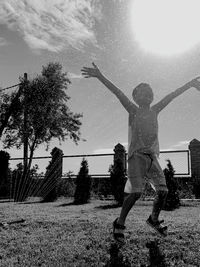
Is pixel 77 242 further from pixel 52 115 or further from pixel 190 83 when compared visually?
pixel 52 115

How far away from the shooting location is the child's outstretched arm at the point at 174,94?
16.0ft

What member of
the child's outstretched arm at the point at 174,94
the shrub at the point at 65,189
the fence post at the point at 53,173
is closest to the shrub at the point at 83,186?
the fence post at the point at 53,173

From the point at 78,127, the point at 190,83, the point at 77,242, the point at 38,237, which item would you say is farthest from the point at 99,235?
the point at 78,127

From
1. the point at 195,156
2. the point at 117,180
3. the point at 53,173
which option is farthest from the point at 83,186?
the point at 195,156

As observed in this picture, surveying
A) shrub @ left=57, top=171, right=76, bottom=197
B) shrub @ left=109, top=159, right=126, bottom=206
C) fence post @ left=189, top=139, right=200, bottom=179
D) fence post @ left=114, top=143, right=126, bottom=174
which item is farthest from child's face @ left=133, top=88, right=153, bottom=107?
fence post @ left=114, top=143, right=126, bottom=174

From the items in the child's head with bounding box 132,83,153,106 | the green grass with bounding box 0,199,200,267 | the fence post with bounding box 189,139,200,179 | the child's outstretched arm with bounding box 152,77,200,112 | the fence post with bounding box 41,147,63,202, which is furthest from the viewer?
the fence post with bounding box 189,139,200,179

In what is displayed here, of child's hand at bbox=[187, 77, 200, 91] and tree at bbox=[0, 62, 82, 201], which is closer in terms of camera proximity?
child's hand at bbox=[187, 77, 200, 91]

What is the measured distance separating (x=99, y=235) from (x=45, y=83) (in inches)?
1252

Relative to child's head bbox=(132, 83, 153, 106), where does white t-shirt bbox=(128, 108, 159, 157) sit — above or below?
below

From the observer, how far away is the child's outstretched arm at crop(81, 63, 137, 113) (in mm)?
4781

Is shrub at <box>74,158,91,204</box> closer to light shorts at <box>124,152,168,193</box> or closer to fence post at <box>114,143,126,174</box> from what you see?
fence post at <box>114,143,126,174</box>

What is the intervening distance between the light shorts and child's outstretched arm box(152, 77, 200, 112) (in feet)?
2.49

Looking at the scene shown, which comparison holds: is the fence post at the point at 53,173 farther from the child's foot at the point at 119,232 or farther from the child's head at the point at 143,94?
the child's head at the point at 143,94

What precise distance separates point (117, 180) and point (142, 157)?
34.3 ft
